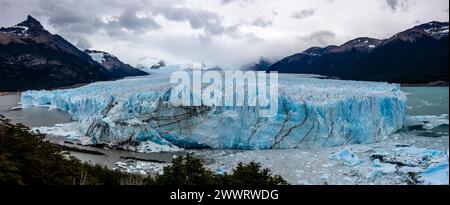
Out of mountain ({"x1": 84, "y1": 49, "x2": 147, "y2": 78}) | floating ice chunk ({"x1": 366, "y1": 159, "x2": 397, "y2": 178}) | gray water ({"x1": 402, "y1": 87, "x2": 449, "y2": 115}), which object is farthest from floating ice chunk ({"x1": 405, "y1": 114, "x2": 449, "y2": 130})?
mountain ({"x1": 84, "y1": 49, "x2": 147, "y2": 78})

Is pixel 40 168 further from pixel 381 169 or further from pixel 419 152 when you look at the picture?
pixel 419 152

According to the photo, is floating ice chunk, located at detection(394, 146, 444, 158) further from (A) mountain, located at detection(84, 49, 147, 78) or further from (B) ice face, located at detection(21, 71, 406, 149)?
(A) mountain, located at detection(84, 49, 147, 78)

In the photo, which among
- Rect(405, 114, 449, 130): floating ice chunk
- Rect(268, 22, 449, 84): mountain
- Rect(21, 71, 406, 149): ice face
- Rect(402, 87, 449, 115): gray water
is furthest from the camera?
Rect(268, 22, 449, 84): mountain

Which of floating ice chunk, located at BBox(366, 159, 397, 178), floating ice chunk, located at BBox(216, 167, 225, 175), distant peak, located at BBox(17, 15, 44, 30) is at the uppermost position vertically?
distant peak, located at BBox(17, 15, 44, 30)

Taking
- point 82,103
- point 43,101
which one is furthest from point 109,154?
point 43,101

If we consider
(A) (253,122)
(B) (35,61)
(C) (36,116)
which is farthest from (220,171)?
(B) (35,61)
